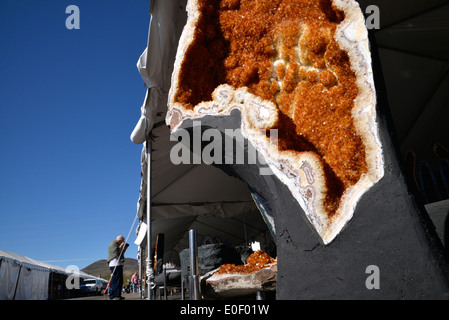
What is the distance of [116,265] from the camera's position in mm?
5340

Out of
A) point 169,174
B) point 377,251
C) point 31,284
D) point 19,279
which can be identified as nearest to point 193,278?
point 377,251

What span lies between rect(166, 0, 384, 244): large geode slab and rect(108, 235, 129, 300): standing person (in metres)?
4.35

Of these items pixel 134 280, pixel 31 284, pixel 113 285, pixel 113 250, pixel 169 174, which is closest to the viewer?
pixel 113 285

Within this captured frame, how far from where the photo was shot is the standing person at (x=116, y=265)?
17.0ft

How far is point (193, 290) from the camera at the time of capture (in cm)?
168

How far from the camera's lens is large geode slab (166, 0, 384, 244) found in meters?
1.46

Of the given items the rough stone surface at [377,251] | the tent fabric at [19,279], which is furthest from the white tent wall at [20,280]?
the rough stone surface at [377,251]

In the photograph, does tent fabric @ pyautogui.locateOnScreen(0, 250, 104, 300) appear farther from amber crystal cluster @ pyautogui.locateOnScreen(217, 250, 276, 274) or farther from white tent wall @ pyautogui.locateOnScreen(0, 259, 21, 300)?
amber crystal cluster @ pyautogui.locateOnScreen(217, 250, 276, 274)

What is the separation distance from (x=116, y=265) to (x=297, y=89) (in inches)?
191

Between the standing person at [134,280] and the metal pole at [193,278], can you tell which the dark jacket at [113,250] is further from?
the standing person at [134,280]

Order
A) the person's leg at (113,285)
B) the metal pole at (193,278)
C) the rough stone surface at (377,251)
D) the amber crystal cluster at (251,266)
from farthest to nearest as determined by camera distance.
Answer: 1. the person's leg at (113,285)
2. the amber crystal cluster at (251,266)
3. the metal pole at (193,278)
4. the rough stone surface at (377,251)

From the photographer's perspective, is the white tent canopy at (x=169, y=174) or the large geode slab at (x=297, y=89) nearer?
the large geode slab at (x=297, y=89)

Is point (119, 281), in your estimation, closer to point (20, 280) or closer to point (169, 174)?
point (169, 174)

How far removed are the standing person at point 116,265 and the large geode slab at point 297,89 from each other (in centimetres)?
435
